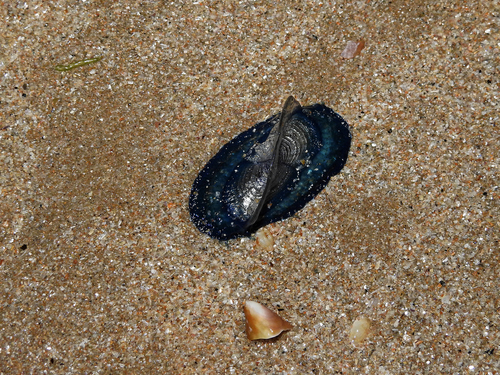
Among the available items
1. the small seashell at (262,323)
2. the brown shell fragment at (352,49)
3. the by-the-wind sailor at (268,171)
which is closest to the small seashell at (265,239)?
the by-the-wind sailor at (268,171)

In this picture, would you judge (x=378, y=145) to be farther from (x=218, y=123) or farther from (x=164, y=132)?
(x=164, y=132)

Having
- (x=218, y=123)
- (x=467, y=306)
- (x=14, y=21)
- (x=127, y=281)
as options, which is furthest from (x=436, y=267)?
(x=14, y=21)

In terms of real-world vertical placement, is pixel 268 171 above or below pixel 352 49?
below

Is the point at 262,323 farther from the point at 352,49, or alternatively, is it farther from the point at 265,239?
the point at 352,49

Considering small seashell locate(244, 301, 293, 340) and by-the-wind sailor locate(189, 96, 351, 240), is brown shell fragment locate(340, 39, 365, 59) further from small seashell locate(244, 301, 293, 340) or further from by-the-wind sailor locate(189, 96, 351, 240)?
small seashell locate(244, 301, 293, 340)

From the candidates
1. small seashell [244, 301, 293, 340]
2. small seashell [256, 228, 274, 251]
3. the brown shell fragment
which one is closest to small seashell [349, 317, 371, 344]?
small seashell [244, 301, 293, 340]

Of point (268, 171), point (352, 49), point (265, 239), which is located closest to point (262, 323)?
point (265, 239)
